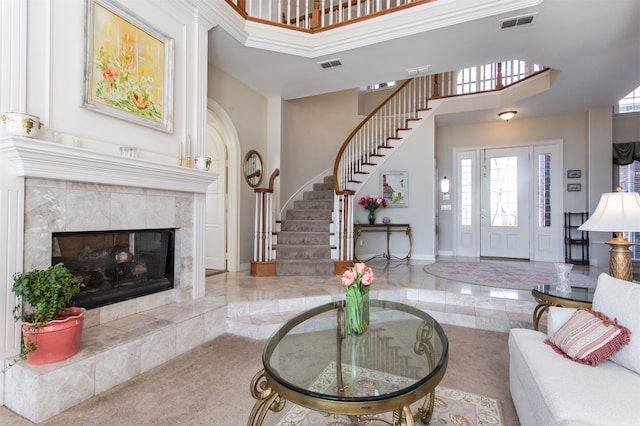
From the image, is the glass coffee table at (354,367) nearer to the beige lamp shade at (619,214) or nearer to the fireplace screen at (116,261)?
the beige lamp shade at (619,214)

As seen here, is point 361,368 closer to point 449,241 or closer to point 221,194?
point 221,194

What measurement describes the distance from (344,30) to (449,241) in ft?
17.2

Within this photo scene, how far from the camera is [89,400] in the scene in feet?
6.52

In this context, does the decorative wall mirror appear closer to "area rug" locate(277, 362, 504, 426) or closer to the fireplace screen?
the fireplace screen

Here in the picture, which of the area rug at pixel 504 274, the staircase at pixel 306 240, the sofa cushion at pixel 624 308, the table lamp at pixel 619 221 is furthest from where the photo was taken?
the staircase at pixel 306 240

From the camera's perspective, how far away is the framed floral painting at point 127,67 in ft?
8.16

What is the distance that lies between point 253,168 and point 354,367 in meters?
4.36

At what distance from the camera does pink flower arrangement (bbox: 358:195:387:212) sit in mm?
6520

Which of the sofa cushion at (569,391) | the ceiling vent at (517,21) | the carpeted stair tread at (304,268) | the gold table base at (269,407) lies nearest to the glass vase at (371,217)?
the carpeted stair tread at (304,268)

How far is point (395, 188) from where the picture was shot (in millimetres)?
6727

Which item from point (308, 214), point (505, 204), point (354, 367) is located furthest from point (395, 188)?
point (354, 367)

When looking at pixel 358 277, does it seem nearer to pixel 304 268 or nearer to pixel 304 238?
pixel 304 268

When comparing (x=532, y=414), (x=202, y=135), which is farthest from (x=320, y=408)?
(x=202, y=135)

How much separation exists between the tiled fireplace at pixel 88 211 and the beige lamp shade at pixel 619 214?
11.6 feet
